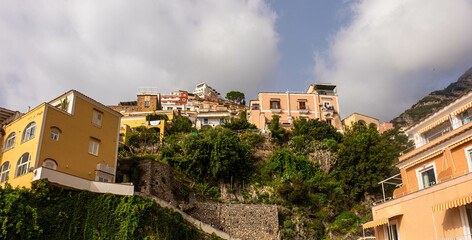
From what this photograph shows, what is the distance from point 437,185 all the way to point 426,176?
261 centimetres

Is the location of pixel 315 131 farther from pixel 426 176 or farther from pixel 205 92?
pixel 205 92

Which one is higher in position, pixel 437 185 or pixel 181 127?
pixel 181 127

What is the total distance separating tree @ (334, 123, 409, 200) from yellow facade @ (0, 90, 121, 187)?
20.6m

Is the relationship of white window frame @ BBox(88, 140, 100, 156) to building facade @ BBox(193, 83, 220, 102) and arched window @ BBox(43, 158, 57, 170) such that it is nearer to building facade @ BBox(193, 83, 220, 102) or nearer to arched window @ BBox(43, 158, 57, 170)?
arched window @ BBox(43, 158, 57, 170)

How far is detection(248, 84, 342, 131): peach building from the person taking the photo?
50406 millimetres

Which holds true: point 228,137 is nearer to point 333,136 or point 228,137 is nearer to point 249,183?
point 249,183

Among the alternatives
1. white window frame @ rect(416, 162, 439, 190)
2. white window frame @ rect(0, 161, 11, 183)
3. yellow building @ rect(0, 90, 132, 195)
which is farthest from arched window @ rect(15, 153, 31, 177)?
white window frame @ rect(416, 162, 439, 190)

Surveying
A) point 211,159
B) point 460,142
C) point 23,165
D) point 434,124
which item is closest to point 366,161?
point 211,159

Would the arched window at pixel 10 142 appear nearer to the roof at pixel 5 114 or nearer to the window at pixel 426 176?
the roof at pixel 5 114

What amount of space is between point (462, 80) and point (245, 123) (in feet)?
299

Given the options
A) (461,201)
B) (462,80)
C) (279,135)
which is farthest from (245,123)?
(462,80)

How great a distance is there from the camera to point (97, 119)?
2898 cm

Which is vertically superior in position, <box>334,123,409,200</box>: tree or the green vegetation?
<box>334,123,409,200</box>: tree

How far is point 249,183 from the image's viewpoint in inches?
1430
